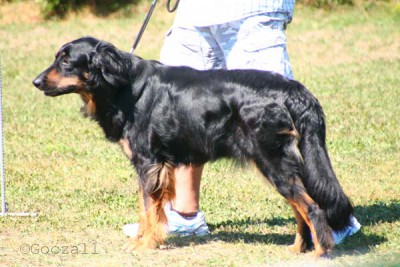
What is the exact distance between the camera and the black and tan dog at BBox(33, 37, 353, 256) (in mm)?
5371

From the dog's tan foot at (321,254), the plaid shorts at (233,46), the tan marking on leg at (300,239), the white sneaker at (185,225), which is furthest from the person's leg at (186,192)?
the dog's tan foot at (321,254)

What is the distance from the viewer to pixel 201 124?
18.3 ft

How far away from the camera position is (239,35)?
595 centimetres

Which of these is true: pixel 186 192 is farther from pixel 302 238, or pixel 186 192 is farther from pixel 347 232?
pixel 347 232

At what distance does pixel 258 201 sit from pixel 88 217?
1.60 meters

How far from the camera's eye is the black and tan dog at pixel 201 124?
5.37 metres

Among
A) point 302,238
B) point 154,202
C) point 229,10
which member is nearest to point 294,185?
point 302,238

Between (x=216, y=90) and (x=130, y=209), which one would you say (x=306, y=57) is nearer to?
(x=130, y=209)

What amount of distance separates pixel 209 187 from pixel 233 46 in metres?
2.07

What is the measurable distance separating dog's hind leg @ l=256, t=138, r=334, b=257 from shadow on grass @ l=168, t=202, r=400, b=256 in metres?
0.28

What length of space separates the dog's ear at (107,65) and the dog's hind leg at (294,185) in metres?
1.20

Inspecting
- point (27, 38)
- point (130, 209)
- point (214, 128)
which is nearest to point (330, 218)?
point (214, 128)

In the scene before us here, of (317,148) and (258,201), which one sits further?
(258,201)

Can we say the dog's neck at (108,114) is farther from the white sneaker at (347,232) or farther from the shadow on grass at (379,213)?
the shadow on grass at (379,213)
